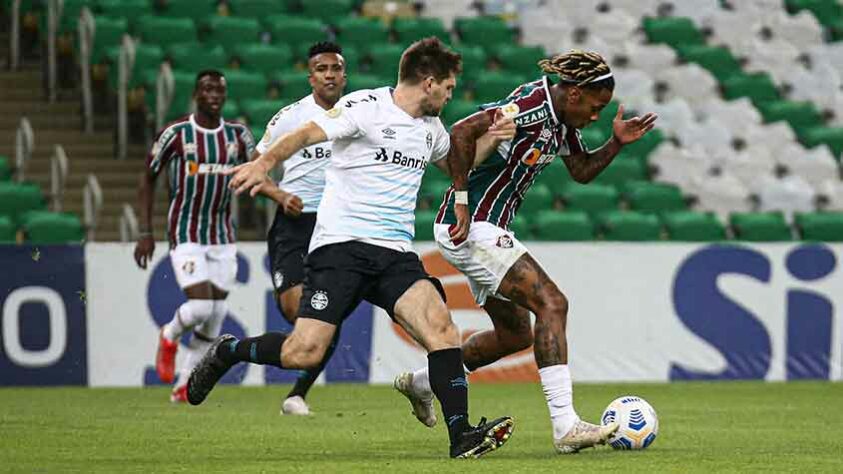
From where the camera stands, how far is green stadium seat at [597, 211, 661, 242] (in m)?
16.5

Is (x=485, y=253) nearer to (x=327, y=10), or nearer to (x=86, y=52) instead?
(x=86, y=52)

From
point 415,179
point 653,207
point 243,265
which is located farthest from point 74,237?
point 415,179

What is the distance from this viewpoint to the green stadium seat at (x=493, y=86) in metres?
18.5

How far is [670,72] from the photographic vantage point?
66.3 ft

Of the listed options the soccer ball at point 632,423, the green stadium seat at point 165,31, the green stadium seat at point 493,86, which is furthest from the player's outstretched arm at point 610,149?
the green stadium seat at point 165,31

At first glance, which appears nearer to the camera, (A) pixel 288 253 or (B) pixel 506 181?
(B) pixel 506 181

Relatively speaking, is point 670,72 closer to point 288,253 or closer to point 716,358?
point 716,358

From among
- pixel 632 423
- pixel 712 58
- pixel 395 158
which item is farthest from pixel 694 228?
pixel 395 158

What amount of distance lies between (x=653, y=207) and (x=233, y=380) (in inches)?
218

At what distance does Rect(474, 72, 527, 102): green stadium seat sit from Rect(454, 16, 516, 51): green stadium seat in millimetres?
1255

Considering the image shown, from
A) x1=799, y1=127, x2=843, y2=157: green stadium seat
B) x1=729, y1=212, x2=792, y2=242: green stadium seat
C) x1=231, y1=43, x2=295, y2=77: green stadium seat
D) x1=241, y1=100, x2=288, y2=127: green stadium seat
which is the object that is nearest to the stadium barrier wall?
x1=729, y1=212, x2=792, y2=242: green stadium seat

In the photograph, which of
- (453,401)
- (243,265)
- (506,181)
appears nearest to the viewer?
(453,401)

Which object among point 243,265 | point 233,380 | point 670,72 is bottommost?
point 233,380

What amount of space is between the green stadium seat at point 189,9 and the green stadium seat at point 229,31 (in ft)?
0.51
